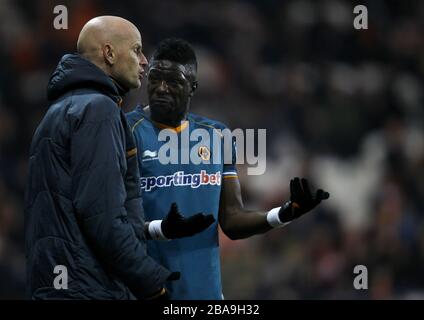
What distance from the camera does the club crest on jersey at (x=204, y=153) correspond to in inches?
180

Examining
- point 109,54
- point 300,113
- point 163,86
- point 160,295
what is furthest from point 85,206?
point 300,113

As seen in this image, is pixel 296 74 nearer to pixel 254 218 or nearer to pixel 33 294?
pixel 254 218

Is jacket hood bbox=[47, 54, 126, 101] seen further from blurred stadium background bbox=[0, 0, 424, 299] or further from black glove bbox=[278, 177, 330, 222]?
blurred stadium background bbox=[0, 0, 424, 299]

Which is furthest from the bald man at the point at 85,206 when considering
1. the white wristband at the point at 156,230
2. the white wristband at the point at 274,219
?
the white wristband at the point at 274,219

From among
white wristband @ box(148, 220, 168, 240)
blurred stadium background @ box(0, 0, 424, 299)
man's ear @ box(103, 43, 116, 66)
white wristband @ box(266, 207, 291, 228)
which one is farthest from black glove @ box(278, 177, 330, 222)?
blurred stadium background @ box(0, 0, 424, 299)

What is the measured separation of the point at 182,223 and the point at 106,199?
0.49 meters

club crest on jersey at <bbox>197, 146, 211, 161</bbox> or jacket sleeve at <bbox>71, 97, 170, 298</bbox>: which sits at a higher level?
club crest on jersey at <bbox>197, 146, 211, 161</bbox>

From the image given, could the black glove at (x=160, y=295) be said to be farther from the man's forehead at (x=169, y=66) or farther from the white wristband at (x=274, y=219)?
the man's forehead at (x=169, y=66)

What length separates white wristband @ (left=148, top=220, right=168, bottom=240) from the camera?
4070mm

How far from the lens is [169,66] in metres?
4.48

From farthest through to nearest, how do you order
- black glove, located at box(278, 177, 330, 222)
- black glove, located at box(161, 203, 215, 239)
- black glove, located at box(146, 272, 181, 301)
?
black glove, located at box(278, 177, 330, 222) → black glove, located at box(161, 203, 215, 239) → black glove, located at box(146, 272, 181, 301)

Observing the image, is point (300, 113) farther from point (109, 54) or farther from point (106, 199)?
point (106, 199)

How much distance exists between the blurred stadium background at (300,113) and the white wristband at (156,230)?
3.65 m

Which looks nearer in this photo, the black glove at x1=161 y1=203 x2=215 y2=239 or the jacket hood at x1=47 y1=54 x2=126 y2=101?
the jacket hood at x1=47 y1=54 x2=126 y2=101
